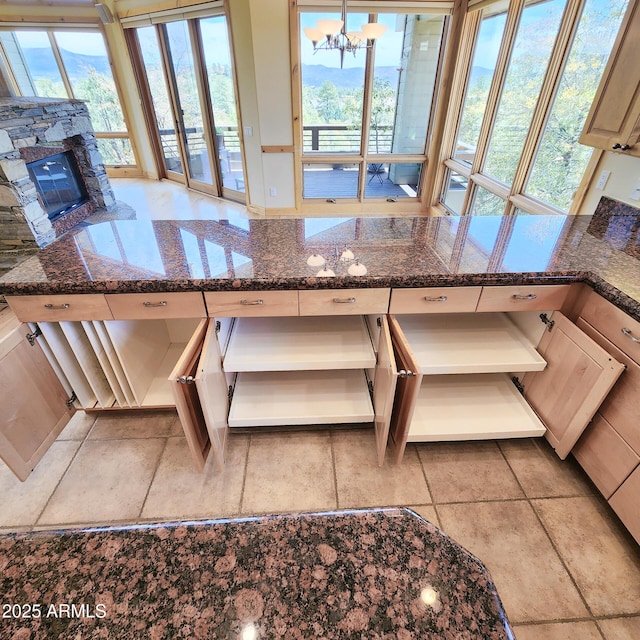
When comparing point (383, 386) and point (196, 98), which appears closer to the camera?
point (383, 386)

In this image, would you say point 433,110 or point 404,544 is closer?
point 404,544

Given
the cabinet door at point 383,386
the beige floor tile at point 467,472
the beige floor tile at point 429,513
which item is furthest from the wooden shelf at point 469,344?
the beige floor tile at point 429,513

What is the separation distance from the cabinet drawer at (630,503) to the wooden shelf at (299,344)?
1.06 metres

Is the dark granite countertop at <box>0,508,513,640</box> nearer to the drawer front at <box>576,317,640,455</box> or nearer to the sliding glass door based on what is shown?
the drawer front at <box>576,317,640,455</box>

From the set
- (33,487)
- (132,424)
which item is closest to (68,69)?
(132,424)

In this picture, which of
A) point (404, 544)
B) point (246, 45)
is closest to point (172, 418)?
point (404, 544)

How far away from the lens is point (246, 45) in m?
4.12

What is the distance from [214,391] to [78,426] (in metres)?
1.01

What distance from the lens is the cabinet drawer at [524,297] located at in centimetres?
156

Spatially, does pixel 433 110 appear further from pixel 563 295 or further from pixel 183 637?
pixel 183 637

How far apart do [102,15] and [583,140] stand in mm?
6795

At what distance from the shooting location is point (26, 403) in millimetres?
1588

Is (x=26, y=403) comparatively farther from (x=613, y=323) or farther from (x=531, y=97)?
(x=531, y=97)

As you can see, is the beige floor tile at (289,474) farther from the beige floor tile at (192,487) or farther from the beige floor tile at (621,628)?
the beige floor tile at (621,628)
